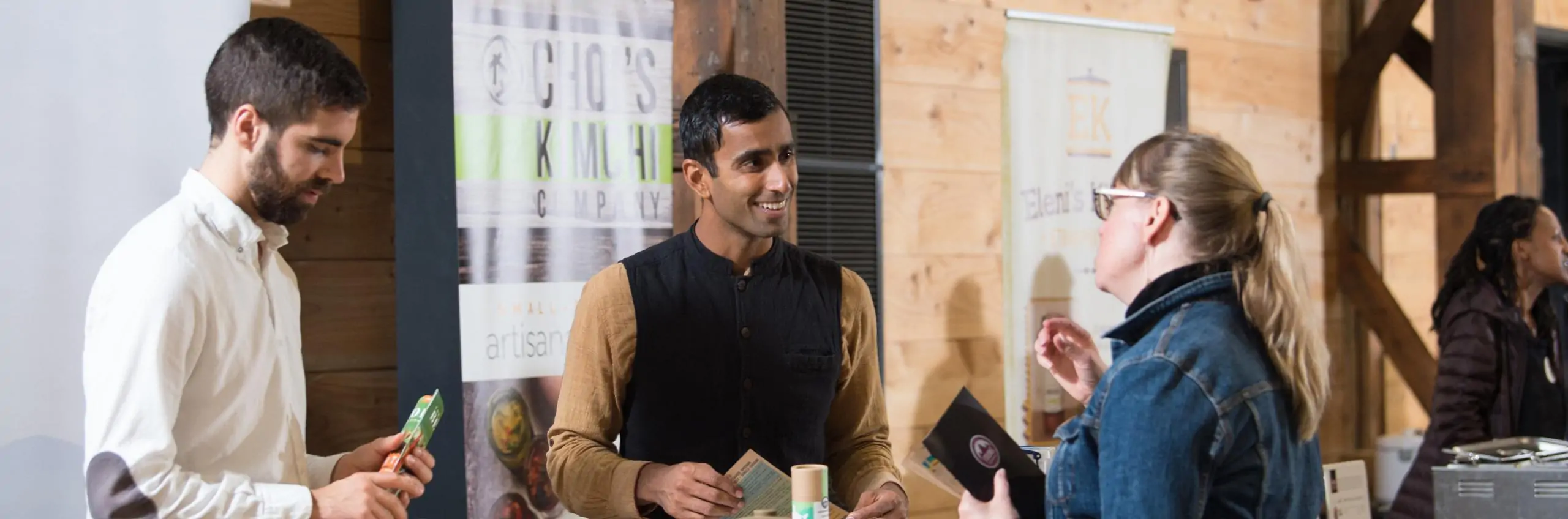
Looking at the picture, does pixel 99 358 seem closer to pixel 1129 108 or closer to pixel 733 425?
pixel 733 425

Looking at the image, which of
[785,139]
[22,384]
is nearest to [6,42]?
[22,384]

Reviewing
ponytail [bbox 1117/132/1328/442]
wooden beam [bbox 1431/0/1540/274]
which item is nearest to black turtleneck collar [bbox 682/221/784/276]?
ponytail [bbox 1117/132/1328/442]

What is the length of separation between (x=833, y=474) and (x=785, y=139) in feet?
2.18

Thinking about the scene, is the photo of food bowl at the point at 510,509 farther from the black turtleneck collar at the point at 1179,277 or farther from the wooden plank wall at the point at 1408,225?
the wooden plank wall at the point at 1408,225

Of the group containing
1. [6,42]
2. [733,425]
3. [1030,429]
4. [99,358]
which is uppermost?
[6,42]

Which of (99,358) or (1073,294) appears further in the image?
(1073,294)

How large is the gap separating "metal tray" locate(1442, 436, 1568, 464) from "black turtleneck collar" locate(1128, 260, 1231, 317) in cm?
144

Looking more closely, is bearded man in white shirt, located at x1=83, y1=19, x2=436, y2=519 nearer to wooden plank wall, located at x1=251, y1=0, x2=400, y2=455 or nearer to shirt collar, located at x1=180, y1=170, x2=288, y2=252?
shirt collar, located at x1=180, y1=170, x2=288, y2=252

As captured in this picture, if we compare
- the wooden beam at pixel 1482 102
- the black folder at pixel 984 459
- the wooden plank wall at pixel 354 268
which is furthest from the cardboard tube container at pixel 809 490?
the wooden beam at pixel 1482 102

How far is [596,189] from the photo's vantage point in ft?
10.7

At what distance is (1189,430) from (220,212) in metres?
1.35

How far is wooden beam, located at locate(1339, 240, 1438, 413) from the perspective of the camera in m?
5.48

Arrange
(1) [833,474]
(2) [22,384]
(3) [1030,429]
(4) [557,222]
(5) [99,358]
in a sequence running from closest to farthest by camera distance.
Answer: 1. (5) [99,358]
2. (2) [22,384]
3. (1) [833,474]
4. (4) [557,222]
5. (3) [1030,429]

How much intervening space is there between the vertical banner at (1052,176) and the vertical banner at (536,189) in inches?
60.9
